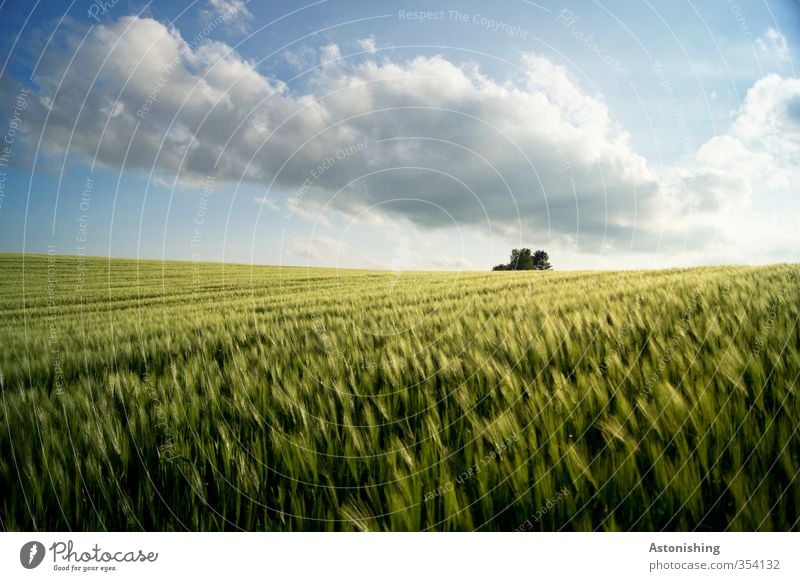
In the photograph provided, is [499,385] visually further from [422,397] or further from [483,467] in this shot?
[483,467]

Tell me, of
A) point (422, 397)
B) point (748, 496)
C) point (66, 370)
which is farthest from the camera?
point (66, 370)

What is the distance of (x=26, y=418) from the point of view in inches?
63.1

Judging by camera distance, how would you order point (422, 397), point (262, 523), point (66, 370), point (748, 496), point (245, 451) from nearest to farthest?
point (748, 496) → point (262, 523) → point (245, 451) → point (422, 397) → point (66, 370)

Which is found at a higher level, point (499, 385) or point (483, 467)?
point (499, 385)

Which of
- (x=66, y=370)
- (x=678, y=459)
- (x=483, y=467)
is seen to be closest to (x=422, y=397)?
(x=483, y=467)

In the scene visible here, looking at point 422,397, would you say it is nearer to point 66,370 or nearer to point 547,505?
point 547,505

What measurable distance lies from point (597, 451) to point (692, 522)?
0.27m

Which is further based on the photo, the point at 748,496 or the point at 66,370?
the point at 66,370
